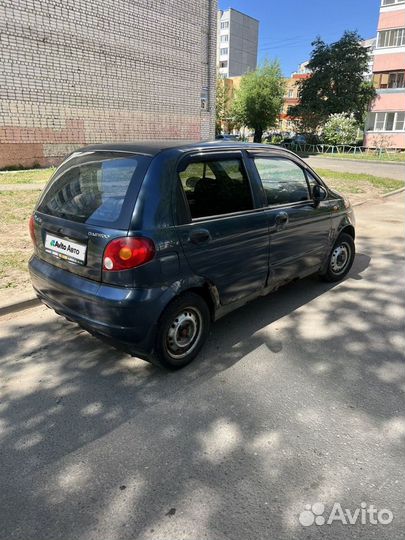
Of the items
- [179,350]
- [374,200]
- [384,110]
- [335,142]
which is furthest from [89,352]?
[384,110]

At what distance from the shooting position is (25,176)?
495 inches

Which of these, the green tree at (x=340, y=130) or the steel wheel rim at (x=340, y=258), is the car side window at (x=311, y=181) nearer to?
the steel wheel rim at (x=340, y=258)

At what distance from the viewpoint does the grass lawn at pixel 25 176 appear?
37.7 ft

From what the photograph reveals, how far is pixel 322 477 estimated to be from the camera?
7.50 feet

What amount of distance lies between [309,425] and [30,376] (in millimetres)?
2111

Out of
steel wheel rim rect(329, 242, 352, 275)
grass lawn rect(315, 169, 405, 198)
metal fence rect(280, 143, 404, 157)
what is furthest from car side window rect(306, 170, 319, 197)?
metal fence rect(280, 143, 404, 157)

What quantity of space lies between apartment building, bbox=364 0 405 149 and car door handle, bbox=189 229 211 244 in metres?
36.4

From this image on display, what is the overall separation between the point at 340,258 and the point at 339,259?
22 mm

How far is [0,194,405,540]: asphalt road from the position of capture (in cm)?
204

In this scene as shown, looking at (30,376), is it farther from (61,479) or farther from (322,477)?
(322,477)

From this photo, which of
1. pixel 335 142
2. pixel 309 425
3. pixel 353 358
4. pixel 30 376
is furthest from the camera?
pixel 335 142

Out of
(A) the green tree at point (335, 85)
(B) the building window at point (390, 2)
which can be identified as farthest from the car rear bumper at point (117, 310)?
(B) the building window at point (390, 2)

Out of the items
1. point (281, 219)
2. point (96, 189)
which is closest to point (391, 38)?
point (281, 219)

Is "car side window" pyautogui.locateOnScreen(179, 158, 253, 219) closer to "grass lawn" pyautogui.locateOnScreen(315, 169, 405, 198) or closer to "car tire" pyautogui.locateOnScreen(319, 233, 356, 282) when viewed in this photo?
"car tire" pyautogui.locateOnScreen(319, 233, 356, 282)
